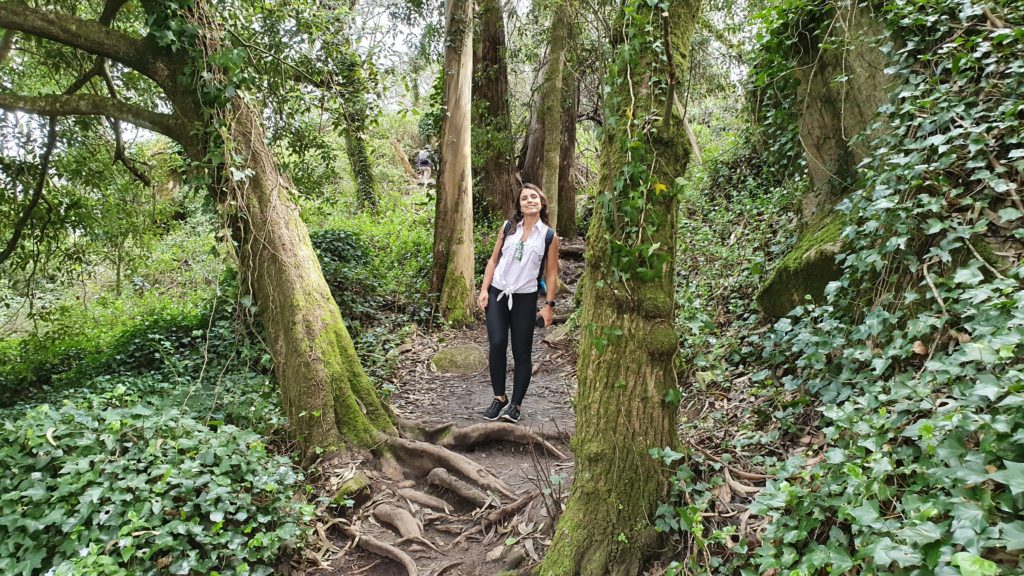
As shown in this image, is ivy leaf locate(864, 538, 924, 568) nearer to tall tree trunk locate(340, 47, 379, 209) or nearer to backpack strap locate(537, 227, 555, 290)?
backpack strap locate(537, 227, 555, 290)

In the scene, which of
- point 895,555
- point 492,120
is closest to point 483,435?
point 895,555

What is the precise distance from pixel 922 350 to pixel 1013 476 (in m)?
1.15

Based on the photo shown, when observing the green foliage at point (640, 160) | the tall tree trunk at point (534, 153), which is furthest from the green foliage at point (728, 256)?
the tall tree trunk at point (534, 153)

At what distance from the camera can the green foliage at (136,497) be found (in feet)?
10.3

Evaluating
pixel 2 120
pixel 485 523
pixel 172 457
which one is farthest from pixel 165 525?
pixel 2 120

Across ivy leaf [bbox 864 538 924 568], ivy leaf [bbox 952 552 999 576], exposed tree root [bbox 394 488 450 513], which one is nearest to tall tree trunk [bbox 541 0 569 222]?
exposed tree root [bbox 394 488 450 513]

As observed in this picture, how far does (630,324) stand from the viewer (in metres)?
2.87

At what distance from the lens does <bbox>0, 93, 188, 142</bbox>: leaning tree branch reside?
4809mm

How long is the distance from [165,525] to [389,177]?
51.2 ft

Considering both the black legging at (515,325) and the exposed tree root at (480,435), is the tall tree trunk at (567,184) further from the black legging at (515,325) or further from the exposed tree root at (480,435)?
the exposed tree root at (480,435)

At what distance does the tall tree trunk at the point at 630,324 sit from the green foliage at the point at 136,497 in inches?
72.5

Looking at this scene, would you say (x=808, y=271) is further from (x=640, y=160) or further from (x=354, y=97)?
(x=354, y=97)

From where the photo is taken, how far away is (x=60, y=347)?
8.56 m

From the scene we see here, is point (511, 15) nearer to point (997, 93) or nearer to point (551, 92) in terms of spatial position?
point (551, 92)
